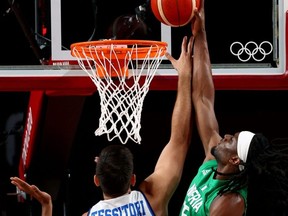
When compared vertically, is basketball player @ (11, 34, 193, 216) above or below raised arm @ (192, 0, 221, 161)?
below

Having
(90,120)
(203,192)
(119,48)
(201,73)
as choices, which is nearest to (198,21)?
(201,73)

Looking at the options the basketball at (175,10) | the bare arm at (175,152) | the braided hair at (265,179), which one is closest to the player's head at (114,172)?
the bare arm at (175,152)

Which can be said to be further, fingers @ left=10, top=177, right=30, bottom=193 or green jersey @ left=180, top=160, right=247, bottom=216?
green jersey @ left=180, top=160, right=247, bottom=216

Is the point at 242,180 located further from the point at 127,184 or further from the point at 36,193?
the point at 36,193

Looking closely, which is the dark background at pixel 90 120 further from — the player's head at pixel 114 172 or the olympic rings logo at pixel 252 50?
the player's head at pixel 114 172

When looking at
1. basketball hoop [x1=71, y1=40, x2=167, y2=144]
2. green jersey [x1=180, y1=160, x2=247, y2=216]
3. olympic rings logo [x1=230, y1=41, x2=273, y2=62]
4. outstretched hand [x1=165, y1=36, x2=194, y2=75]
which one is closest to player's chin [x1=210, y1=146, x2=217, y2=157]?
green jersey [x1=180, y1=160, x2=247, y2=216]

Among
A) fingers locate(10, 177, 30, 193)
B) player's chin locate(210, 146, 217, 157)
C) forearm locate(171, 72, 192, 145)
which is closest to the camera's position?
fingers locate(10, 177, 30, 193)

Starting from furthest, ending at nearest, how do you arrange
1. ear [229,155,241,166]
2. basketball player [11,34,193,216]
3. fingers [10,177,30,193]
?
ear [229,155,241,166]
basketball player [11,34,193,216]
fingers [10,177,30,193]

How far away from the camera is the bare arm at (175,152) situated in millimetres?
4246

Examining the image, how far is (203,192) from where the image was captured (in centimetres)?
440

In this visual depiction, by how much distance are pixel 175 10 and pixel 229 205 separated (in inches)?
49.9

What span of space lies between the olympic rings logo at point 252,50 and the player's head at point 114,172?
190 centimetres

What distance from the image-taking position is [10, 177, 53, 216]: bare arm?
3.78m

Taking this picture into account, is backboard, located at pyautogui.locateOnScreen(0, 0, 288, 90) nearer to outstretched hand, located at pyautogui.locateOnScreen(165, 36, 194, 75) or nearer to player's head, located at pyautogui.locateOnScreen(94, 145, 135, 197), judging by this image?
outstretched hand, located at pyautogui.locateOnScreen(165, 36, 194, 75)
